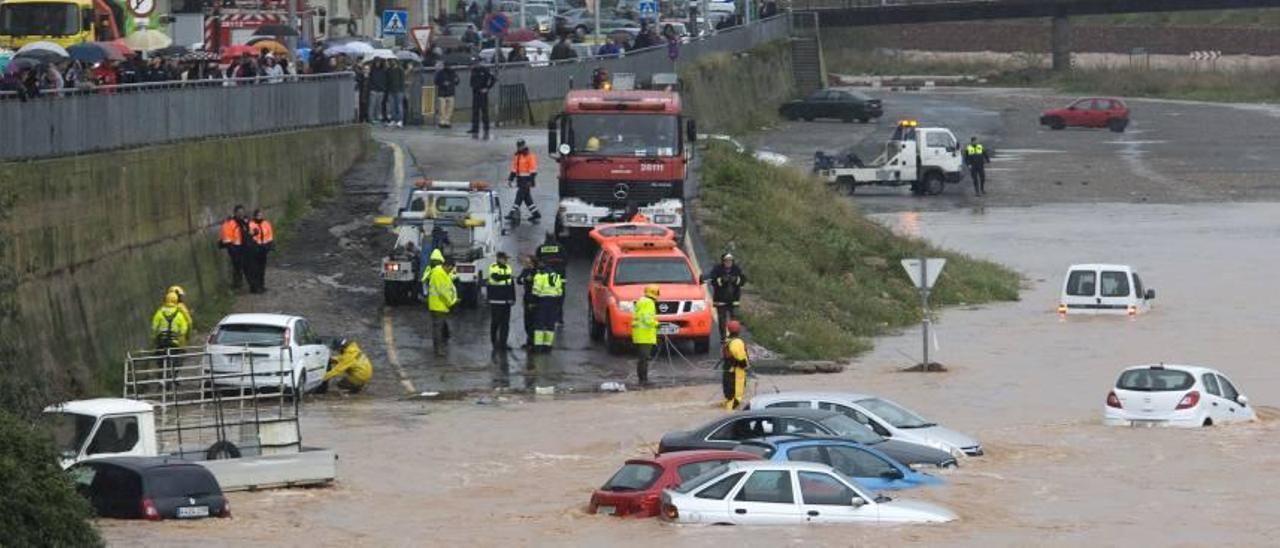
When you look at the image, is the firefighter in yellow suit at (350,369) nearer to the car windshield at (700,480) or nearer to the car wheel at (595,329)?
the car wheel at (595,329)

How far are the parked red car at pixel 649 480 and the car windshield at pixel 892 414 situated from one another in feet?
14.6

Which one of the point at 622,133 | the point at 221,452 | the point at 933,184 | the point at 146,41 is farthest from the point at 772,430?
the point at 933,184

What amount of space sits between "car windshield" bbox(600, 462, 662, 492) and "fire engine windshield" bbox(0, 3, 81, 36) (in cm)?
2965

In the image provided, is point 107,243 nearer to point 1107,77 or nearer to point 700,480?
point 700,480

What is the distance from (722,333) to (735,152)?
20256 mm

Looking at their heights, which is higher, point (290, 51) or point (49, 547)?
point (290, 51)

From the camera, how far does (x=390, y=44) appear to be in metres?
81.9

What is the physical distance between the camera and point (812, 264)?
165 ft

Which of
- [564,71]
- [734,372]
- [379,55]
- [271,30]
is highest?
[271,30]

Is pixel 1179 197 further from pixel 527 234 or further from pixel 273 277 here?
pixel 273 277

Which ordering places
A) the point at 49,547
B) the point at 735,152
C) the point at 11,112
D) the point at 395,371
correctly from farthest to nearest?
the point at 735,152 → the point at 395,371 → the point at 11,112 → the point at 49,547

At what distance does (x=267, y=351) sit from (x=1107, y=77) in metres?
97.9

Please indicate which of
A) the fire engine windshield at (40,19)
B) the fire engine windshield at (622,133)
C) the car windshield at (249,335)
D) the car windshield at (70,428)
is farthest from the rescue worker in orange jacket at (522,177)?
the car windshield at (70,428)

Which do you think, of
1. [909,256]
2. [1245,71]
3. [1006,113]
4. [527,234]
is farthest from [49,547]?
[1245,71]
